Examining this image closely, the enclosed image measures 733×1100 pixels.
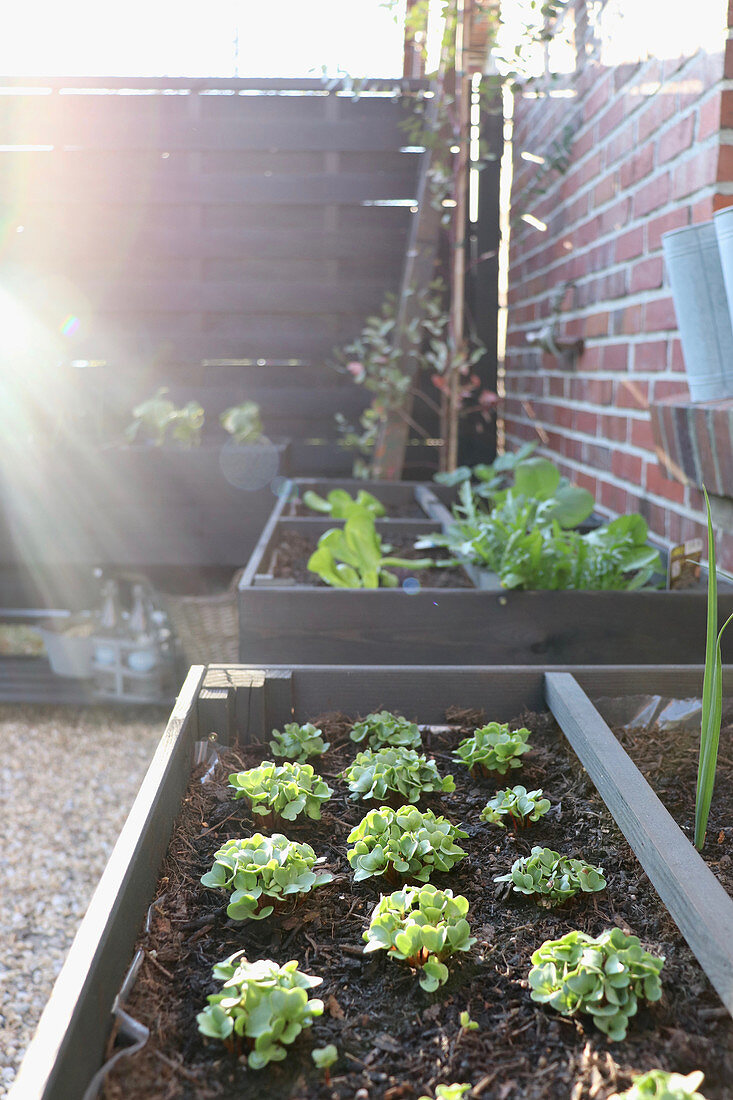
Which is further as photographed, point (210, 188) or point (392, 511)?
point (210, 188)

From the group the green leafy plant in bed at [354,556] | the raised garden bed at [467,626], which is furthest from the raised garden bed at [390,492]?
the raised garden bed at [467,626]

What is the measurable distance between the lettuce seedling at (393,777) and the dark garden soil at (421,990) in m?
0.03

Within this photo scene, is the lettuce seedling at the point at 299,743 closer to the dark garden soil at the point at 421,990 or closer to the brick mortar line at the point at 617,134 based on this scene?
the dark garden soil at the point at 421,990

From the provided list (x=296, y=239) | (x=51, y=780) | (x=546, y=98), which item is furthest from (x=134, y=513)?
(x=546, y=98)

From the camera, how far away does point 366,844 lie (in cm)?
73

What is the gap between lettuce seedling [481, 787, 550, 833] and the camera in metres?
0.78

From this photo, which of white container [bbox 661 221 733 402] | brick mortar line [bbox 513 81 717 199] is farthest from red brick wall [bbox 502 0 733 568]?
white container [bbox 661 221 733 402]

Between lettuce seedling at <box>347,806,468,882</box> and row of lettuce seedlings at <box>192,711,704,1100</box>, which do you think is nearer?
row of lettuce seedlings at <box>192,711,704,1100</box>

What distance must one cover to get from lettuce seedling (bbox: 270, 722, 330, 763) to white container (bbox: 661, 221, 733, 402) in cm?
69

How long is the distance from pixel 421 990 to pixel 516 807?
225 millimetres

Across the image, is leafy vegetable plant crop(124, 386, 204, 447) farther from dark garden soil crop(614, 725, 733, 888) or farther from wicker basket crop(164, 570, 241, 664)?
dark garden soil crop(614, 725, 733, 888)

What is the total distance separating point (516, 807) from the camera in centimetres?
79

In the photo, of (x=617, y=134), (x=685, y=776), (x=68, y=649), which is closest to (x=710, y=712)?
(x=685, y=776)

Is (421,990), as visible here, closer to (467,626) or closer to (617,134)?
(467,626)
